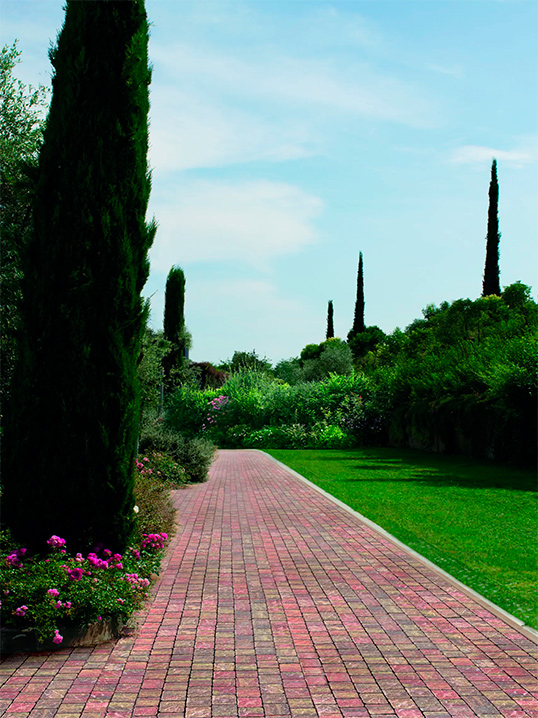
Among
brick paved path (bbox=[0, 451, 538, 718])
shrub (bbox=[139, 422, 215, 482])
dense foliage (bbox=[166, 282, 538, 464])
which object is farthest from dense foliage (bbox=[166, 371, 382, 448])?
brick paved path (bbox=[0, 451, 538, 718])

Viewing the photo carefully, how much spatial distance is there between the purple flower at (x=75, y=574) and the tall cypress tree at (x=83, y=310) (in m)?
0.95

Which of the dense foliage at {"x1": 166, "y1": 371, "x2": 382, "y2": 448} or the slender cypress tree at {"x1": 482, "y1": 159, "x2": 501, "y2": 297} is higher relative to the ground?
the slender cypress tree at {"x1": 482, "y1": 159, "x2": 501, "y2": 297}

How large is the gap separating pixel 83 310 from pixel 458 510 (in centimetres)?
688

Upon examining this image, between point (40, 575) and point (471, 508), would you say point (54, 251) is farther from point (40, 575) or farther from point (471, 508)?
point (471, 508)

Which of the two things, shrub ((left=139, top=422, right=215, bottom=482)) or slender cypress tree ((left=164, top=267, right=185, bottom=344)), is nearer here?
shrub ((left=139, top=422, right=215, bottom=482))

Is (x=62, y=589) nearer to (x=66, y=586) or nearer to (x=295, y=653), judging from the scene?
(x=66, y=586)

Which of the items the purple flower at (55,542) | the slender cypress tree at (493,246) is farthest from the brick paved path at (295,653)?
the slender cypress tree at (493,246)

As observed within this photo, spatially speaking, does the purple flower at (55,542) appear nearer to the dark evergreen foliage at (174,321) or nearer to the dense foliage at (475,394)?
the dense foliage at (475,394)

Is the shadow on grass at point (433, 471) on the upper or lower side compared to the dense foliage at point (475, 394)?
lower

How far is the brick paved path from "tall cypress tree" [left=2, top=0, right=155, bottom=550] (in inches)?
50.5

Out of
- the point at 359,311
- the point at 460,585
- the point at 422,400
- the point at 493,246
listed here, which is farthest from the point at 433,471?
the point at 359,311

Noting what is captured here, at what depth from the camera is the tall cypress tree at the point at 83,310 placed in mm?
6422

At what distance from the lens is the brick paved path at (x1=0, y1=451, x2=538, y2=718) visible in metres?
4.00

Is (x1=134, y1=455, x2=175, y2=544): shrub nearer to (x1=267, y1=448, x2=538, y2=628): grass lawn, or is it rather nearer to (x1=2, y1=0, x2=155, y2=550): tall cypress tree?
(x1=2, y1=0, x2=155, y2=550): tall cypress tree
